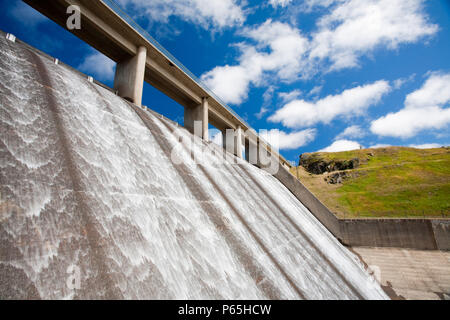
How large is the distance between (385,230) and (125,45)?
50.7ft

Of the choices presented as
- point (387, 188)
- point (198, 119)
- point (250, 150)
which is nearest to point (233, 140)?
point (250, 150)

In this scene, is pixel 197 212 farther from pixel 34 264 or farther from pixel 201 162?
pixel 201 162

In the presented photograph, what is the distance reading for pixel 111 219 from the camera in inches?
98.6

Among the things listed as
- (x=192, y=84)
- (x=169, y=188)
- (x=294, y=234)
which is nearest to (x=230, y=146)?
(x=192, y=84)

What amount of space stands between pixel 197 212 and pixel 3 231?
2.55 m

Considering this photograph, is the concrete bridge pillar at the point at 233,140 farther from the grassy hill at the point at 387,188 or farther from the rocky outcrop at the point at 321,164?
the rocky outcrop at the point at 321,164

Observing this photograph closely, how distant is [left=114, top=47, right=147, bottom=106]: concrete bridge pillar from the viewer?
28.9 feet

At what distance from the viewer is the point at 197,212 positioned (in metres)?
3.90

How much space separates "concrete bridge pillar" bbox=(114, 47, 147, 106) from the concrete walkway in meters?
12.0

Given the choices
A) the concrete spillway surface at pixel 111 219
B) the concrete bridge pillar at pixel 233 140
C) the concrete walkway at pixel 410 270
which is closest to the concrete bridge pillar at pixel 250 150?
the concrete bridge pillar at pixel 233 140

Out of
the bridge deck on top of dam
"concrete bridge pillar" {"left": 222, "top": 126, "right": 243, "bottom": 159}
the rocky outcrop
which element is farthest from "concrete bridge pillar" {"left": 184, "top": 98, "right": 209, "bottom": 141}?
the rocky outcrop

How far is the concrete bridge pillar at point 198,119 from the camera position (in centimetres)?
1270

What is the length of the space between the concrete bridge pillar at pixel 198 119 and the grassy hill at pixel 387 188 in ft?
67.9

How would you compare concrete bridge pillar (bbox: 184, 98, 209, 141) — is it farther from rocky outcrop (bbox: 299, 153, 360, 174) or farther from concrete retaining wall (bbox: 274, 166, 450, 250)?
rocky outcrop (bbox: 299, 153, 360, 174)
